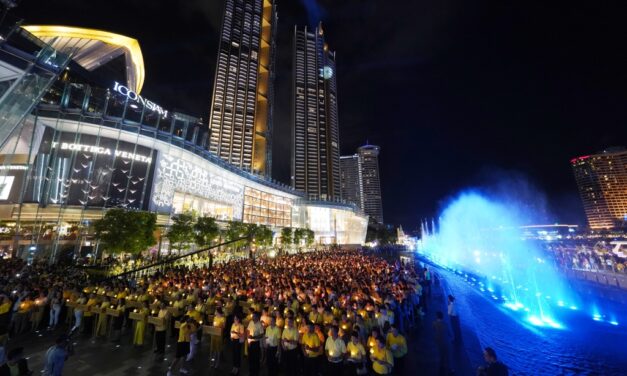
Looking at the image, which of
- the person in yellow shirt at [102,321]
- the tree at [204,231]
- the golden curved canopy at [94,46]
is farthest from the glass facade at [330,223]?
the person in yellow shirt at [102,321]

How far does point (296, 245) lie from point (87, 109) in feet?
164

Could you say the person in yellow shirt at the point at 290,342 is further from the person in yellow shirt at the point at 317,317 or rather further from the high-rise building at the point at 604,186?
the high-rise building at the point at 604,186

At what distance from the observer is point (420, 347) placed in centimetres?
961

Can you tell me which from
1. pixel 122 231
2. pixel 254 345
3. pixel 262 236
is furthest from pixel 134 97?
pixel 254 345

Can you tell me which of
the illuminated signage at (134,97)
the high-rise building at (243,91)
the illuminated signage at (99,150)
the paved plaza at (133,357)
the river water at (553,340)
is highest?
the high-rise building at (243,91)

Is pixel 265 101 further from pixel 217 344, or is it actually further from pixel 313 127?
pixel 217 344

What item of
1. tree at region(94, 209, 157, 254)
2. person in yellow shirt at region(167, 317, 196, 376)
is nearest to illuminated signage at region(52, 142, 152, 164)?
tree at region(94, 209, 157, 254)

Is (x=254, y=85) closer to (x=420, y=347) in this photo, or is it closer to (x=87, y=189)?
(x=87, y=189)

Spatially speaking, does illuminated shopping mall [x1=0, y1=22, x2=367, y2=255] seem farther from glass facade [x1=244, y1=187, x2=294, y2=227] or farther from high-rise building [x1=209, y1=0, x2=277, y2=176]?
high-rise building [x1=209, y1=0, x2=277, y2=176]

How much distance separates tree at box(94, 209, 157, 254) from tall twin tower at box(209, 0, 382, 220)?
6532 centimetres

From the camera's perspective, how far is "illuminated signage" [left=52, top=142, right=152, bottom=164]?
102 ft

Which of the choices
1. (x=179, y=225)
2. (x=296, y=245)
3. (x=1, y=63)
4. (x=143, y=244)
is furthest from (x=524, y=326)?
(x=296, y=245)

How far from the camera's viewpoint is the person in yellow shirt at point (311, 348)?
7.03m

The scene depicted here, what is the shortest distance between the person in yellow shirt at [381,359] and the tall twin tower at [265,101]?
284ft
